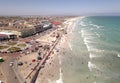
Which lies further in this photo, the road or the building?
the building

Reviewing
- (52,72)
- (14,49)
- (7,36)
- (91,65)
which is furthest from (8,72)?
(7,36)

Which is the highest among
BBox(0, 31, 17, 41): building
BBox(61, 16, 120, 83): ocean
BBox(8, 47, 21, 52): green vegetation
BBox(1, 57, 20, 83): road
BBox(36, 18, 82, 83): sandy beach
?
BBox(0, 31, 17, 41): building

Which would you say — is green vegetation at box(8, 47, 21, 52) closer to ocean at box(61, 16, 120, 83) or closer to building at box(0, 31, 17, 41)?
ocean at box(61, 16, 120, 83)

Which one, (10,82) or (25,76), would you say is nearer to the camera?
(10,82)

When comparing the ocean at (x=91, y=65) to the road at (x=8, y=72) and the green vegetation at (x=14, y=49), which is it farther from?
the green vegetation at (x=14, y=49)

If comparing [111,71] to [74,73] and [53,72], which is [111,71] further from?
[53,72]

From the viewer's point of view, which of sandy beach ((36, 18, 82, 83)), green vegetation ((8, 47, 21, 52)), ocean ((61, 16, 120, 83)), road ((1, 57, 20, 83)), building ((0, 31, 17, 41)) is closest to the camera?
road ((1, 57, 20, 83))

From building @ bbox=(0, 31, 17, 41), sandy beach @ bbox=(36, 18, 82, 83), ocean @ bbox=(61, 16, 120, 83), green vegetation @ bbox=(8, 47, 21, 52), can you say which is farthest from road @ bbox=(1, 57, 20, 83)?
building @ bbox=(0, 31, 17, 41)

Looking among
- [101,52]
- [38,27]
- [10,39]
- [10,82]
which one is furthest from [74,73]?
[38,27]
